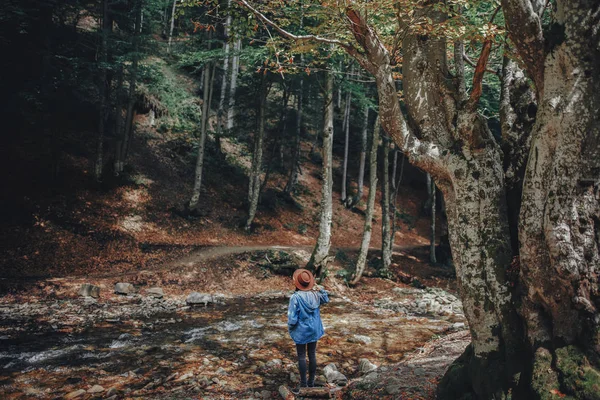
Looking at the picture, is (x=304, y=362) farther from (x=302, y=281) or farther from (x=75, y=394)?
(x=75, y=394)

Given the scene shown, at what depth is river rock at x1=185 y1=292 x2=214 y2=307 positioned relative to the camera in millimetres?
11531

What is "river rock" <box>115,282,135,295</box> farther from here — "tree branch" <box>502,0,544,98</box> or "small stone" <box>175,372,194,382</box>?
"tree branch" <box>502,0,544,98</box>

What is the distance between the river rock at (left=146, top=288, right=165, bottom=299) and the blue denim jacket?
7512 mm

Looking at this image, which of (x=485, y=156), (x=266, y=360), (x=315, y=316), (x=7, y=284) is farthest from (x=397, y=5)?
(x=7, y=284)

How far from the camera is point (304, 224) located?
23.9 meters

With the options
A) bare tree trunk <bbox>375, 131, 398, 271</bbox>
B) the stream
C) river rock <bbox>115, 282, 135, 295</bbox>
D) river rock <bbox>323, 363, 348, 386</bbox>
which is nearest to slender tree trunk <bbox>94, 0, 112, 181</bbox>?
river rock <bbox>115, 282, 135, 295</bbox>

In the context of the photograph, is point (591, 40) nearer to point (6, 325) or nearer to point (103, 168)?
point (6, 325)

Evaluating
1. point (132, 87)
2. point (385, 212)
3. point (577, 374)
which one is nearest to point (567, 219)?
point (577, 374)

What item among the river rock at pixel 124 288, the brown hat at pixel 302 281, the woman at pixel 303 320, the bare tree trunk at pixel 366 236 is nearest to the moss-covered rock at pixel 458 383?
the woman at pixel 303 320

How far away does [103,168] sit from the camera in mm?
18172

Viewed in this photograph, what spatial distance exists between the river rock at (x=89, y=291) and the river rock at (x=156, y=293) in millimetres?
1465

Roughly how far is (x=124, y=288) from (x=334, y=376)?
26.7 feet

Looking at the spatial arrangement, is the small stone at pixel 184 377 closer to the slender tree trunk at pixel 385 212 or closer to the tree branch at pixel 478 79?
the tree branch at pixel 478 79

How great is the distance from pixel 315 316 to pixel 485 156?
11.2 ft
